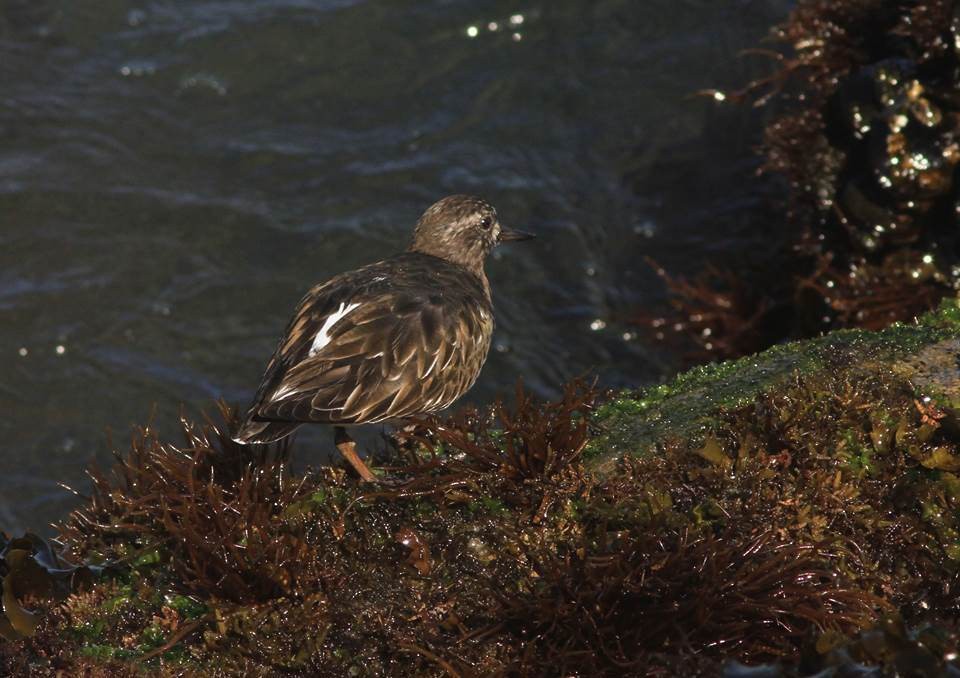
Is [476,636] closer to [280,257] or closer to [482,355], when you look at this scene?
[482,355]

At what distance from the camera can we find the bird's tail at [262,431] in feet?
16.8

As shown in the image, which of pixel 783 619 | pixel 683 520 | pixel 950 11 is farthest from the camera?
pixel 950 11

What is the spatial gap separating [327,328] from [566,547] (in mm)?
1828

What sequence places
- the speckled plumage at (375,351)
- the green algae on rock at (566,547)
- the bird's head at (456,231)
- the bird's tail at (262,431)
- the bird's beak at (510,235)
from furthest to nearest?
the bird's beak at (510,235) < the bird's head at (456,231) < the speckled plumage at (375,351) < the bird's tail at (262,431) < the green algae on rock at (566,547)

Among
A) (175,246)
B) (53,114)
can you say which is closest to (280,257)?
(175,246)

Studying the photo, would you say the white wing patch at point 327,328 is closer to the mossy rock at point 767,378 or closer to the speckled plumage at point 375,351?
the speckled plumage at point 375,351

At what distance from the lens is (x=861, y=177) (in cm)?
829

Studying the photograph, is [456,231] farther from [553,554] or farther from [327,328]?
[553,554]

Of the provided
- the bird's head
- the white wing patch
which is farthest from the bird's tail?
the bird's head

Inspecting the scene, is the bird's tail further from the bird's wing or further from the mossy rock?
the mossy rock

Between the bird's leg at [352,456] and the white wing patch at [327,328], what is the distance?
0.43 metres

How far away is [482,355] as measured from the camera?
641 cm

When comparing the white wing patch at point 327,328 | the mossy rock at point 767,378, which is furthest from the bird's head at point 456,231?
the mossy rock at point 767,378

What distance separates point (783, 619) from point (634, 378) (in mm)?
5292
